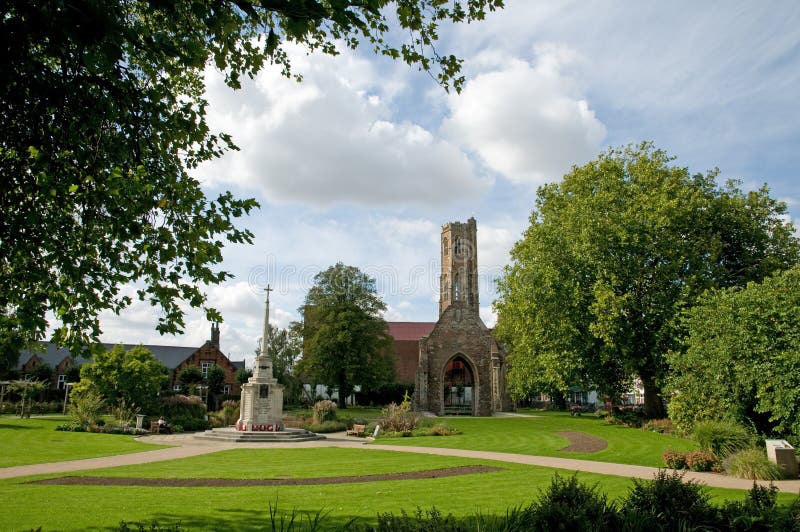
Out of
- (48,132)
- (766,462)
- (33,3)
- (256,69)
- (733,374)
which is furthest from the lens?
(733,374)

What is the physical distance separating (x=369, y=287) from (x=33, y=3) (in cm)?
4518

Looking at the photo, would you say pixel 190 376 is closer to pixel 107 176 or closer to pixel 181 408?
pixel 181 408

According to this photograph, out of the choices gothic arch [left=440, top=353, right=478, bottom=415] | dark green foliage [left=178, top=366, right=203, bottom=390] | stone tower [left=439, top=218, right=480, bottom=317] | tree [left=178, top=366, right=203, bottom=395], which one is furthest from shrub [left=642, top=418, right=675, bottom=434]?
dark green foliage [left=178, top=366, right=203, bottom=390]

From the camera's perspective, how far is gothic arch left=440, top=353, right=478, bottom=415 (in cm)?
4444

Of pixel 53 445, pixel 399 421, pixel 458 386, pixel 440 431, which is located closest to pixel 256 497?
pixel 53 445

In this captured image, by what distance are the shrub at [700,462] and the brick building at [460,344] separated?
1169 inches

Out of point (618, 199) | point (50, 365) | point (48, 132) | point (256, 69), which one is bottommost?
point (50, 365)

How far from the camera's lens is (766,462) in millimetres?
12664

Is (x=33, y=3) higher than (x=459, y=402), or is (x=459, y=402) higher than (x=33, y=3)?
(x=33, y=3)

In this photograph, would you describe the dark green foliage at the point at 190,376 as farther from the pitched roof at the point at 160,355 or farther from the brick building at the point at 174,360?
the pitched roof at the point at 160,355

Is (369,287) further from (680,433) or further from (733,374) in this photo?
(733,374)

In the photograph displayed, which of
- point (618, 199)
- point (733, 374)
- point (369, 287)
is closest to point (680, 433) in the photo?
point (733, 374)

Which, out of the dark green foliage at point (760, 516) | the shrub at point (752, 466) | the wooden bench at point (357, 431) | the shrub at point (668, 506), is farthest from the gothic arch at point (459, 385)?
the dark green foliage at point (760, 516)

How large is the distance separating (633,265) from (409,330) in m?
56.1
